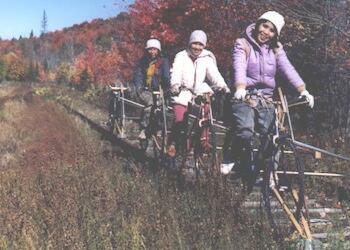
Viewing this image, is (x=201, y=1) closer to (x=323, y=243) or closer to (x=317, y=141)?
(x=317, y=141)

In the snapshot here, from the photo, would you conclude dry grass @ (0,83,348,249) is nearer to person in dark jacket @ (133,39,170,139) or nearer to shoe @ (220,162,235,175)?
shoe @ (220,162,235,175)

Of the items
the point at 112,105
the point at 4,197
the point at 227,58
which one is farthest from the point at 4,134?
the point at 4,197

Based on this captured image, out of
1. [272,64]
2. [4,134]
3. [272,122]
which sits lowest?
[4,134]

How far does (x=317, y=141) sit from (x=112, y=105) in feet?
19.7

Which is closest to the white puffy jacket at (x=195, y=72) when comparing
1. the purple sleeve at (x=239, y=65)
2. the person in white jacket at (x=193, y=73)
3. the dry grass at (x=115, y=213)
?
the person in white jacket at (x=193, y=73)

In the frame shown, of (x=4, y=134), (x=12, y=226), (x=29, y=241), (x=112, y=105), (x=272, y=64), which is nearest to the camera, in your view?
(x=29, y=241)

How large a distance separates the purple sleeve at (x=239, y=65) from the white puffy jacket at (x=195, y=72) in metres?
2.49

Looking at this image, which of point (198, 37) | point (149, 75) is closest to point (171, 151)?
point (198, 37)

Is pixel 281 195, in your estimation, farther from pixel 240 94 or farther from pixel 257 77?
pixel 257 77

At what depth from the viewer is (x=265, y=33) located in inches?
277

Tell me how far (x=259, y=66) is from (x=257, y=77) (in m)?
0.13

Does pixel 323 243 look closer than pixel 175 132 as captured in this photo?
Yes

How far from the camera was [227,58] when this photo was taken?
1823 cm

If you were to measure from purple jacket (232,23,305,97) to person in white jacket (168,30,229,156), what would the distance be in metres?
2.18
